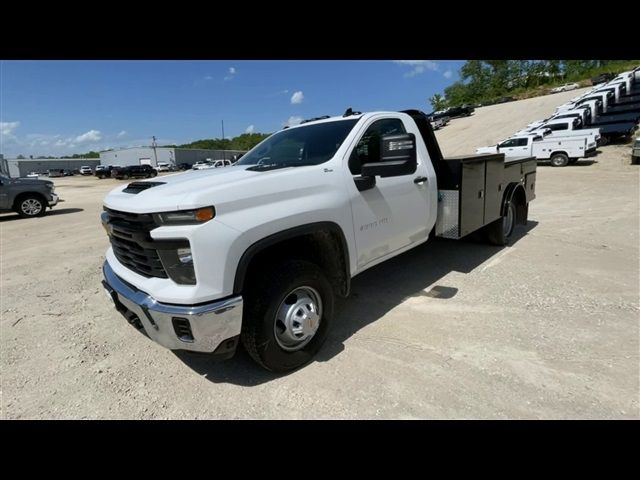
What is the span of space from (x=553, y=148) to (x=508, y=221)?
52.2 ft

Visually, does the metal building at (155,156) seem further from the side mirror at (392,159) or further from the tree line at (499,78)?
the side mirror at (392,159)

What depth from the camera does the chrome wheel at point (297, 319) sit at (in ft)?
8.53

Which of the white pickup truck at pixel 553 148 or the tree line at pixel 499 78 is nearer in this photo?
the white pickup truck at pixel 553 148

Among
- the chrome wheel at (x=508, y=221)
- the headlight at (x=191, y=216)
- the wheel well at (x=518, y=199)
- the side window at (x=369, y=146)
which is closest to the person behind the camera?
the headlight at (x=191, y=216)

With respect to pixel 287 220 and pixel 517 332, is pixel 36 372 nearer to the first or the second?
pixel 287 220

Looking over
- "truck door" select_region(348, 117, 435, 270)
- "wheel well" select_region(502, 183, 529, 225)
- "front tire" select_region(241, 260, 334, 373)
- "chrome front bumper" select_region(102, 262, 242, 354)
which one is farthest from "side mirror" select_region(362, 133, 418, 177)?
"wheel well" select_region(502, 183, 529, 225)

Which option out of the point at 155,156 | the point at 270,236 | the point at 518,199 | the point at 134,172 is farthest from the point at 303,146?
the point at 155,156

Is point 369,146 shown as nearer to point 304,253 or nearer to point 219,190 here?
point 304,253

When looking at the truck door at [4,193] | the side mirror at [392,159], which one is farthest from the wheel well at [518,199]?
the truck door at [4,193]

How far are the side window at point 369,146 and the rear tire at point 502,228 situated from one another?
9.44 ft

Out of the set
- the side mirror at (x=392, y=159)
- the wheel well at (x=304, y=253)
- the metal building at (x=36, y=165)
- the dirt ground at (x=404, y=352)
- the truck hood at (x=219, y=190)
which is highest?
the metal building at (x=36, y=165)

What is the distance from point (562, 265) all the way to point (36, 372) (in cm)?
599

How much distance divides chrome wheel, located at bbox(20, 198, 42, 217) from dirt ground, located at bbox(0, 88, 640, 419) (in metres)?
7.62
